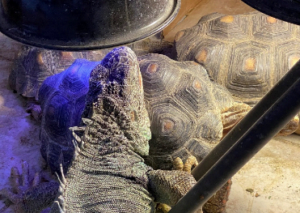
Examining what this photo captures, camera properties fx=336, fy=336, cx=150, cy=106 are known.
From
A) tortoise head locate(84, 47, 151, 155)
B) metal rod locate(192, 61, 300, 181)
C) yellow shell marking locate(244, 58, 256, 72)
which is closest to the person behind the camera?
metal rod locate(192, 61, 300, 181)

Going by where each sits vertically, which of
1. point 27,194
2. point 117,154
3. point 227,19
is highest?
point 227,19

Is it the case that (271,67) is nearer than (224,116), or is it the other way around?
(224,116)

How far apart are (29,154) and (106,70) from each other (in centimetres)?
108

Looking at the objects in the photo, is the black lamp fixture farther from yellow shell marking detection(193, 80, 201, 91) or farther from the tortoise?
the tortoise

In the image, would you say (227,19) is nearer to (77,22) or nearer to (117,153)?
(117,153)

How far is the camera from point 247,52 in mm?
2604

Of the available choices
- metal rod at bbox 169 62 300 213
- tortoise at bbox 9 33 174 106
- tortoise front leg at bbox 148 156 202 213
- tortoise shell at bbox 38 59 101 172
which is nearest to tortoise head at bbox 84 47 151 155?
tortoise front leg at bbox 148 156 202 213

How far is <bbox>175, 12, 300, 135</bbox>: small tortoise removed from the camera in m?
2.55

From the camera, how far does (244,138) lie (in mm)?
840

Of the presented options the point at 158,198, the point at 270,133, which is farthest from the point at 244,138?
the point at 158,198

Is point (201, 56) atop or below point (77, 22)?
below

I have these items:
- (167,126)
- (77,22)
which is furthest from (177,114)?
(77,22)

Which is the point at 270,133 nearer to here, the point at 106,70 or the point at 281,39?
the point at 106,70

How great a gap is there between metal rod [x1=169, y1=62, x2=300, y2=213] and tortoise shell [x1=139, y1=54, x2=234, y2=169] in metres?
1.03
